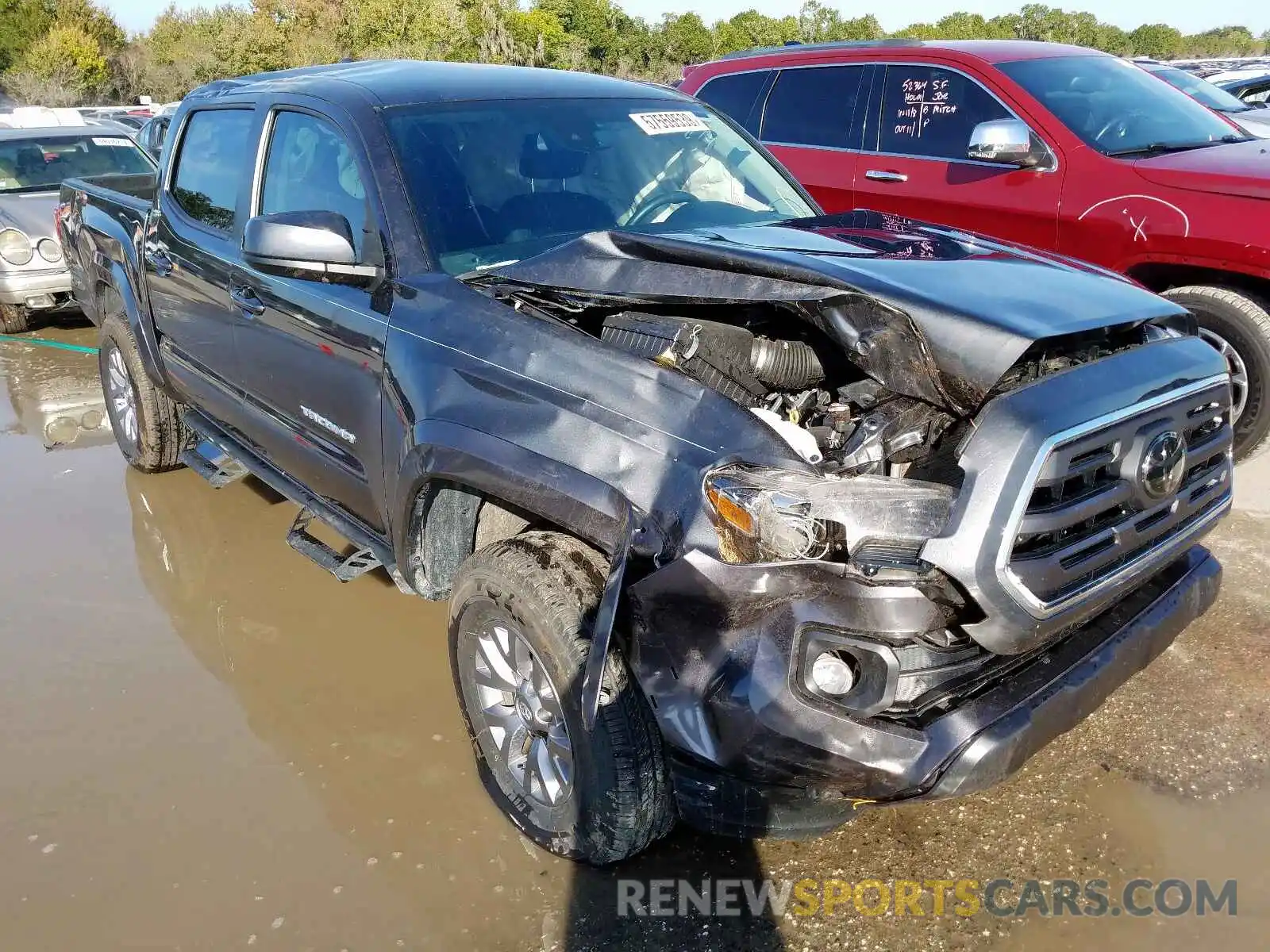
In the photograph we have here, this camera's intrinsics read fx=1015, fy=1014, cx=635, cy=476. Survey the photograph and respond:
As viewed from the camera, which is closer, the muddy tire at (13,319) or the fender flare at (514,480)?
the fender flare at (514,480)

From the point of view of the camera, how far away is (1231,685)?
125 inches

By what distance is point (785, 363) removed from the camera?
101 inches

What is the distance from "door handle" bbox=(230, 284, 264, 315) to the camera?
3533 millimetres

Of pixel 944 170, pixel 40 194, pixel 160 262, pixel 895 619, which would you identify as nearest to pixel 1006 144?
pixel 944 170

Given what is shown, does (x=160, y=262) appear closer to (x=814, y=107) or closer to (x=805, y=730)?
(x=805, y=730)

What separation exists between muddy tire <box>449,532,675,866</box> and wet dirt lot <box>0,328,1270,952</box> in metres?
0.19

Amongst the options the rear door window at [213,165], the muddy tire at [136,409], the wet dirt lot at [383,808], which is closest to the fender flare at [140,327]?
the muddy tire at [136,409]

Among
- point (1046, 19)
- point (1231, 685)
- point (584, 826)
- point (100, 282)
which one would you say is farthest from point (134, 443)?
point (1046, 19)

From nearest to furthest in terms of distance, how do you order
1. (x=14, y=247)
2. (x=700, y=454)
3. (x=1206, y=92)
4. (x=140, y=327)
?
(x=700, y=454), (x=140, y=327), (x=1206, y=92), (x=14, y=247)

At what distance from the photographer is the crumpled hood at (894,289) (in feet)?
7.22

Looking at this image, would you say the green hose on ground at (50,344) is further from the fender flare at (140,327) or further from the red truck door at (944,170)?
the red truck door at (944,170)

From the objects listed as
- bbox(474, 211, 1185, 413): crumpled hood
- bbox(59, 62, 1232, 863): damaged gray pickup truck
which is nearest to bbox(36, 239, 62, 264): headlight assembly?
bbox(59, 62, 1232, 863): damaged gray pickup truck

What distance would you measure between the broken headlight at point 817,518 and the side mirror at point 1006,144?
3443mm

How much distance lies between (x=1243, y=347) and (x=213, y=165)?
14.3 ft
